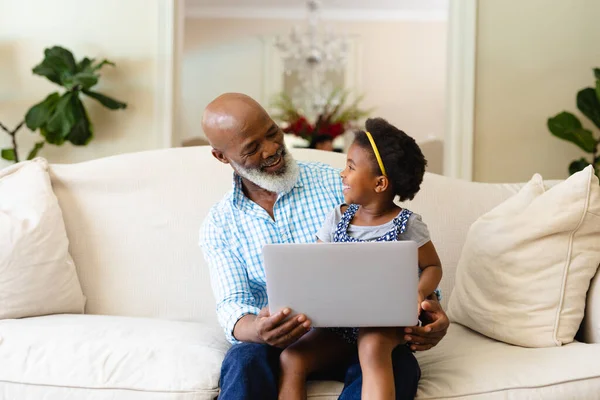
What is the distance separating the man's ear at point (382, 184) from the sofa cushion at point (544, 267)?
0.43 metres

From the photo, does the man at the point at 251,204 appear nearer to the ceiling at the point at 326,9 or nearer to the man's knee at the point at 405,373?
the man's knee at the point at 405,373

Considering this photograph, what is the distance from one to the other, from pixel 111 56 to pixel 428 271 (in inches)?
124

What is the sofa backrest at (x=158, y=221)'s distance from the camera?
7.74 ft

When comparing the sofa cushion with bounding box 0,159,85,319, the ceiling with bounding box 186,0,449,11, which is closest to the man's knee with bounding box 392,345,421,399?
the sofa cushion with bounding box 0,159,85,319

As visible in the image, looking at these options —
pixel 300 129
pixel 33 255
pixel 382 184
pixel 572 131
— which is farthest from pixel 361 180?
pixel 300 129

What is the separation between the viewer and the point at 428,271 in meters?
1.76

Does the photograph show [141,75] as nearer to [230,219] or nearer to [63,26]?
[63,26]

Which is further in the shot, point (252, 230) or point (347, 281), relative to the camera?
point (252, 230)

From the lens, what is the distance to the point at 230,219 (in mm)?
2031

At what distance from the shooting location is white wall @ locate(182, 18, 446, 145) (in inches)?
347

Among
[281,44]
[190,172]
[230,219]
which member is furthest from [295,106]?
[230,219]

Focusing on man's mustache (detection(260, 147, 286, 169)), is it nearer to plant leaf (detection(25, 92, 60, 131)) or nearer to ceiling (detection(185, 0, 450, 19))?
plant leaf (detection(25, 92, 60, 131))

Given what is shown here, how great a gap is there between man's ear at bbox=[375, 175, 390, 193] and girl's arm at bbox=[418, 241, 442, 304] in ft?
0.57

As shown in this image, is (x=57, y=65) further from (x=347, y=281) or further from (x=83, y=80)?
(x=347, y=281)
